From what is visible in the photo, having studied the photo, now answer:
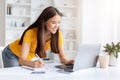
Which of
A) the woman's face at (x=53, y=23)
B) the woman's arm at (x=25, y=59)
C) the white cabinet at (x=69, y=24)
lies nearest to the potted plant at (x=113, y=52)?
the woman's face at (x=53, y=23)

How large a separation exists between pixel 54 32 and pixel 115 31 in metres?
3.16

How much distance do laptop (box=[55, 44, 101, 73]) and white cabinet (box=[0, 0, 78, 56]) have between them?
3.40m

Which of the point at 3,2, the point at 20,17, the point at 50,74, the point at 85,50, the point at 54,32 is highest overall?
the point at 3,2

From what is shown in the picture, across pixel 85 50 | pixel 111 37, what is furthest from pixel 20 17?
pixel 85 50

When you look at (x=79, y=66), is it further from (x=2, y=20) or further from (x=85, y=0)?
(x=2, y=20)

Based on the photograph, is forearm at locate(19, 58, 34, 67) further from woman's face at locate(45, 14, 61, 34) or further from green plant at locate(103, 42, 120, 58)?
green plant at locate(103, 42, 120, 58)

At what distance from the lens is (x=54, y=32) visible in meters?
2.31

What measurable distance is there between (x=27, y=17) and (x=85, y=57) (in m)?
3.64

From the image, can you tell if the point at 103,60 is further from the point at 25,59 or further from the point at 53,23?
the point at 25,59

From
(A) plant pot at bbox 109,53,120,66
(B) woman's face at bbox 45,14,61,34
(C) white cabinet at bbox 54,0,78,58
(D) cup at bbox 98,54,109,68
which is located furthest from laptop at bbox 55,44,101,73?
(C) white cabinet at bbox 54,0,78,58

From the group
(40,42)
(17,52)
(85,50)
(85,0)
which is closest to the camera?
(85,50)

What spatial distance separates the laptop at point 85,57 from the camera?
6.11 ft

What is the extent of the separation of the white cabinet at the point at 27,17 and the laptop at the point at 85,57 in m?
3.40

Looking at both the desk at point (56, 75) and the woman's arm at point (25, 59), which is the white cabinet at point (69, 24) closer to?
the woman's arm at point (25, 59)
